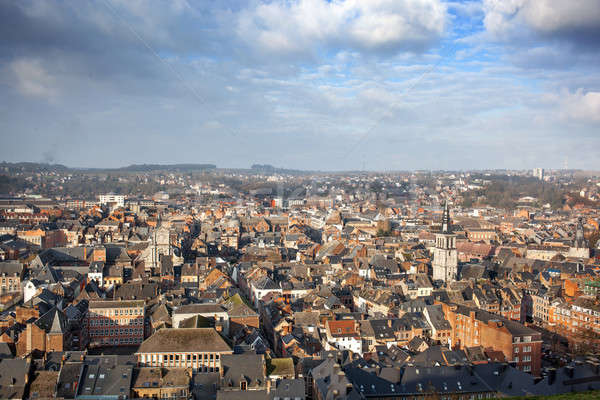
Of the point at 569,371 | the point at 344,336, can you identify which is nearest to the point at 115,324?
the point at 344,336

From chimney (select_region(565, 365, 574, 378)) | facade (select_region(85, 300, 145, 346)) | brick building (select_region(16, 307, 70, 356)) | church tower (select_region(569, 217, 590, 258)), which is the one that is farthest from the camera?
church tower (select_region(569, 217, 590, 258))

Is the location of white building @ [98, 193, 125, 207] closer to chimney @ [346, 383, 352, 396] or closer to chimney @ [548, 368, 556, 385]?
chimney @ [346, 383, 352, 396]

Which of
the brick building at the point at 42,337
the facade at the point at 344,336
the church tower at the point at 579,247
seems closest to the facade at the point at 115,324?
the brick building at the point at 42,337

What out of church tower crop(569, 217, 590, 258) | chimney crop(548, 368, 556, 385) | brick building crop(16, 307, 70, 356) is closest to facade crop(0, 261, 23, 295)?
brick building crop(16, 307, 70, 356)

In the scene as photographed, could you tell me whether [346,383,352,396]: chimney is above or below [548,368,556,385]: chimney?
above

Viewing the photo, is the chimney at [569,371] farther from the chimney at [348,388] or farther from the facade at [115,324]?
the facade at [115,324]

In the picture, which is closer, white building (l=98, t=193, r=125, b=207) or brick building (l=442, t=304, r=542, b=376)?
brick building (l=442, t=304, r=542, b=376)
